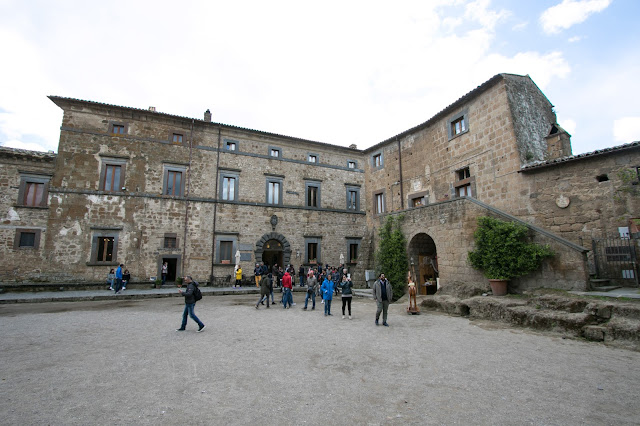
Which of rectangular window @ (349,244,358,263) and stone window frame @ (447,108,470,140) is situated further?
rectangular window @ (349,244,358,263)

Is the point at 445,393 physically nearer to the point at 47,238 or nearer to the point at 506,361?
the point at 506,361

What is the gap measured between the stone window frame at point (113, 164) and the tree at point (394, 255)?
624 inches

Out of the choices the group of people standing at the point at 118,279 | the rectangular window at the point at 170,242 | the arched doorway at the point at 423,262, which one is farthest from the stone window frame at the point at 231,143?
the arched doorway at the point at 423,262

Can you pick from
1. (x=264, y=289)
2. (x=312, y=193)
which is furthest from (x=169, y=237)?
(x=312, y=193)

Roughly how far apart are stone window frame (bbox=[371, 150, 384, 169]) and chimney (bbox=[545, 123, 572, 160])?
10.4m

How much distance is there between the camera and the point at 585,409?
3.71 m

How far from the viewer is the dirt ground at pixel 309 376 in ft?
11.8

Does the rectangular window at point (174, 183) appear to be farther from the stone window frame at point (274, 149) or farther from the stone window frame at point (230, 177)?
the stone window frame at point (274, 149)

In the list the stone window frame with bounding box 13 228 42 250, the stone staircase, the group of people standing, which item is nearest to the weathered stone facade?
the stone window frame with bounding box 13 228 42 250

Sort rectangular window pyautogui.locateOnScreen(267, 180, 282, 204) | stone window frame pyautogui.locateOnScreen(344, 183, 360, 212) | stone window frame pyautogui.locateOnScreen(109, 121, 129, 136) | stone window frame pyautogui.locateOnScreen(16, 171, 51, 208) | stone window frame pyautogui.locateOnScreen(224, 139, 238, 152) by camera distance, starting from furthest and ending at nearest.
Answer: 1. stone window frame pyautogui.locateOnScreen(344, 183, 360, 212)
2. rectangular window pyautogui.locateOnScreen(267, 180, 282, 204)
3. stone window frame pyautogui.locateOnScreen(224, 139, 238, 152)
4. stone window frame pyautogui.locateOnScreen(109, 121, 129, 136)
5. stone window frame pyautogui.locateOnScreen(16, 171, 51, 208)

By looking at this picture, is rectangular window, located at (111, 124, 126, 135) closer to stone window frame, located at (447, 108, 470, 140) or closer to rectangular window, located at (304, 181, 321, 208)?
rectangular window, located at (304, 181, 321, 208)

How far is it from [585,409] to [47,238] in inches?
879

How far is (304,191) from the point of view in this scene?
2291 cm

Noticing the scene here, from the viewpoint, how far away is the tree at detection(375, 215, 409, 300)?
48.1 ft
